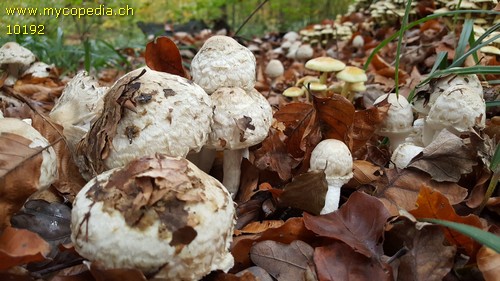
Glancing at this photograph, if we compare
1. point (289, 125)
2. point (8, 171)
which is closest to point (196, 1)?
point (289, 125)

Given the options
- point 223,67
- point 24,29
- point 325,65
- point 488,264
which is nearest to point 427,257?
point 488,264

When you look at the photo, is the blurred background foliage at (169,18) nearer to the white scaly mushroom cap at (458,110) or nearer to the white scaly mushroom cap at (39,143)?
the white scaly mushroom cap at (39,143)

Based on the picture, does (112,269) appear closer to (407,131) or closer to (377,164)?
(377,164)

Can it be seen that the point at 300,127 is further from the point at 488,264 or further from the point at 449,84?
the point at 488,264

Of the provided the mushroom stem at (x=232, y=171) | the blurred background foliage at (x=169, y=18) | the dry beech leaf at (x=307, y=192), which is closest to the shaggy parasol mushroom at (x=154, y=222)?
the dry beech leaf at (x=307, y=192)

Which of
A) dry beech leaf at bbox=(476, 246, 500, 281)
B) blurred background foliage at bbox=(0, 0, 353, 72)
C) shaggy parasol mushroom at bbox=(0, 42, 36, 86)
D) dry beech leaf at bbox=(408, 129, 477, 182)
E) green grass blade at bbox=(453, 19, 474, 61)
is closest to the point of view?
dry beech leaf at bbox=(476, 246, 500, 281)

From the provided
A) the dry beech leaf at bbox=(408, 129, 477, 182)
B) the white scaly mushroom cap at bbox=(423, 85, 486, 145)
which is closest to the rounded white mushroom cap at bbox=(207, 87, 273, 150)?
the dry beech leaf at bbox=(408, 129, 477, 182)

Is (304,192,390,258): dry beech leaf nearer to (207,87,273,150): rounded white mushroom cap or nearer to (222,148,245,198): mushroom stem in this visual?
(207,87,273,150): rounded white mushroom cap
